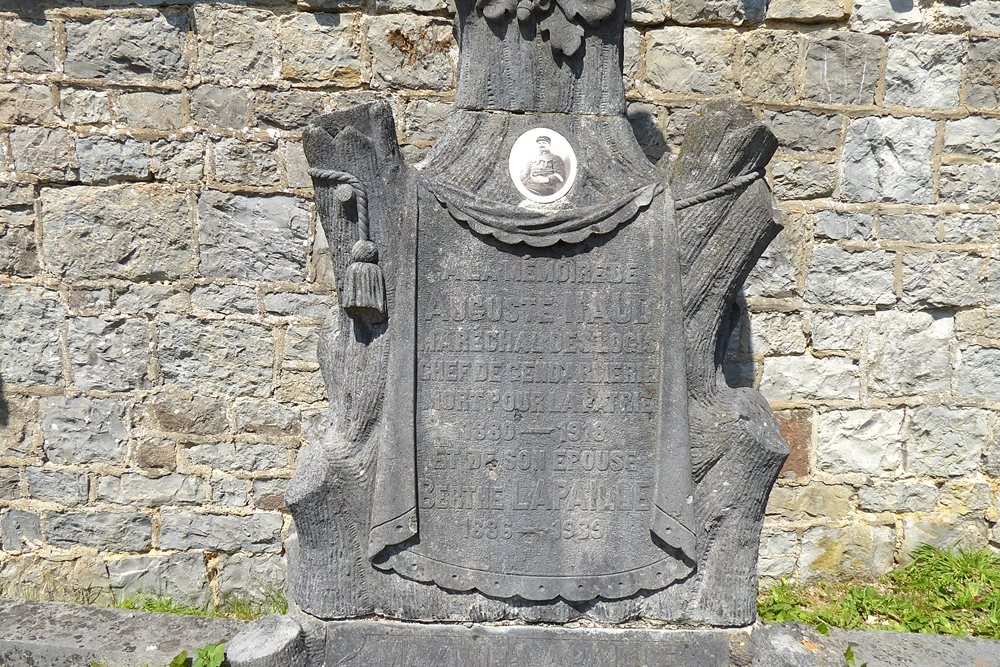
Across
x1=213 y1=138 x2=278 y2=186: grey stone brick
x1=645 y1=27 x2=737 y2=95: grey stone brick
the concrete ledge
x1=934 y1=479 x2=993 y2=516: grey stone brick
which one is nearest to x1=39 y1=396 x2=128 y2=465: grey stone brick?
the concrete ledge

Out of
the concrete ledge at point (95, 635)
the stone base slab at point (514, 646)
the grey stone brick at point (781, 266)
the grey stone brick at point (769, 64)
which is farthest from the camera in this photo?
the grey stone brick at point (781, 266)

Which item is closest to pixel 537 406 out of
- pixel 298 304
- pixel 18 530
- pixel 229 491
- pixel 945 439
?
pixel 298 304

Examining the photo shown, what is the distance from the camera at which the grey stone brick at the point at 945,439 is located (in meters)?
3.62

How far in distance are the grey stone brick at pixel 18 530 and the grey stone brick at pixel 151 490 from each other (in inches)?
12.8

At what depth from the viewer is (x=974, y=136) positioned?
344 cm

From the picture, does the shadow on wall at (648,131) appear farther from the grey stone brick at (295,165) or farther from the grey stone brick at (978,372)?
the grey stone brick at (978,372)

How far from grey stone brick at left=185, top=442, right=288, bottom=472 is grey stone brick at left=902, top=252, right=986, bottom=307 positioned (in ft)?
9.56

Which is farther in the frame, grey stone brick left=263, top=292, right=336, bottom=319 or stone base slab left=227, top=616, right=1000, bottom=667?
grey stone brick left=263, top=292, right=336, bottom=319

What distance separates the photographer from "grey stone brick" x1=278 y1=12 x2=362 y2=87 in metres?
3.38

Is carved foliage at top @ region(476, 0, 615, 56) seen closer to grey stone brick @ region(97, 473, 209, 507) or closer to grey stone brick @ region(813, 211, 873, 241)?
grey stone brick @ region(813, 211, 873, 241)

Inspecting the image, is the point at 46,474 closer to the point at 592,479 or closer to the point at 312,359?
Result: the point at 312,359

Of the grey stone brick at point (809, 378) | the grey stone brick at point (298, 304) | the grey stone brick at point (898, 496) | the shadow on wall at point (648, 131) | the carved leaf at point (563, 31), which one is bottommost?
the grey stone brick at point (898, 496)

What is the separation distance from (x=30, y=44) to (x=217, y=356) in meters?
1.51

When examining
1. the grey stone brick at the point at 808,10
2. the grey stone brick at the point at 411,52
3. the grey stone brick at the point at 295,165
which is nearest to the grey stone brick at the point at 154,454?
the grey stone brick at the point at 295,165
